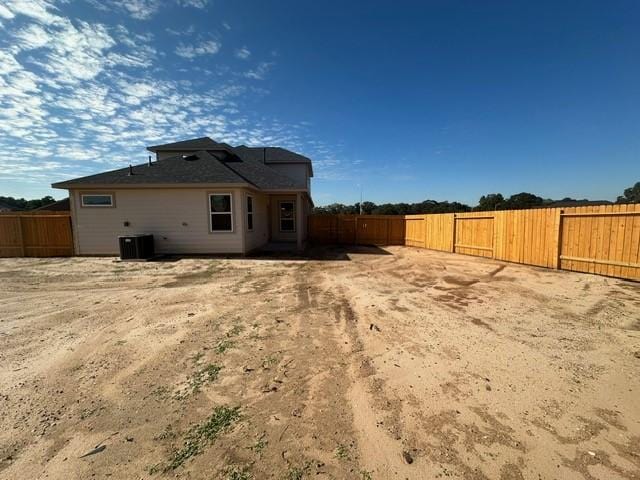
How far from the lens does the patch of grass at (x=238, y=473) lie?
190 cm

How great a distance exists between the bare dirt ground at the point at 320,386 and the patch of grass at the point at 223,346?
3 centimetres

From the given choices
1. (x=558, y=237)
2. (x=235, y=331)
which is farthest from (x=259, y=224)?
(x=558, y=237)

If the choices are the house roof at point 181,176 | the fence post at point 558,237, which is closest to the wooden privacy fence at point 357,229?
the house roof at point 181,176

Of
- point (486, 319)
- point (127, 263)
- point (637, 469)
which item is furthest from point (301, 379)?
point (127, 263)

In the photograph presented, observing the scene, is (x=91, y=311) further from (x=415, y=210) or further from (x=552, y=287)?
(x=415, y=210)

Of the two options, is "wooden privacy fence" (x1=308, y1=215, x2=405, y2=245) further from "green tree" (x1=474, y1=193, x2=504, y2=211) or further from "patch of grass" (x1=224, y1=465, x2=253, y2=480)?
"green tree" (x1=474, y1=193, x2=504, y2=211)

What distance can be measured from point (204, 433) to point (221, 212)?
379 inches

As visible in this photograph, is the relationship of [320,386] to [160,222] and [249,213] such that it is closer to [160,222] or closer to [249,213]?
[249,213]

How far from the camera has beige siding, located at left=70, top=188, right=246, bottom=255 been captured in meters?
11.0

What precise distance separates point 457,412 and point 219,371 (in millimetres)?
2430

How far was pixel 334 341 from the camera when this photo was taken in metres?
3.98

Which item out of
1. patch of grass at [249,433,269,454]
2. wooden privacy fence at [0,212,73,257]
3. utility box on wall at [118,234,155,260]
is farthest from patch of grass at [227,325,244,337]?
wooden privacy fence at [0,212,73,257]

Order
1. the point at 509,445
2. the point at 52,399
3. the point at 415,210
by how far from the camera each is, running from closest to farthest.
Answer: the point at 509,445 → the point at 52,399 → the point at 415,210

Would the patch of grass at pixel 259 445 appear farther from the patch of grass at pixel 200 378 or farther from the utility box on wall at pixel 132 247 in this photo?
the utility box on wall at pixel 132 247
